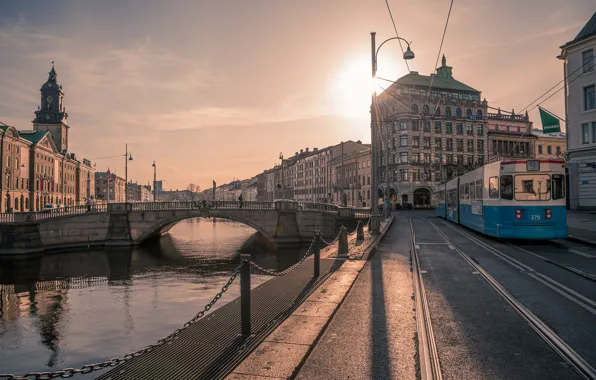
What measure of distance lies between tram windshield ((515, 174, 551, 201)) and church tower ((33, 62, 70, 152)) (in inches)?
4266

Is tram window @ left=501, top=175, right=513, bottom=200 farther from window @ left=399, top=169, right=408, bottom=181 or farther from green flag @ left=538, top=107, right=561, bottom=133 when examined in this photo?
window @ left=399, top=169, right=408, bottom=181

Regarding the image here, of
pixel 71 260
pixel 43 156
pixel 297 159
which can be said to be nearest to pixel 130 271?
pixel 71 260

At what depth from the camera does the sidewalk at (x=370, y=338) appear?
15.8 feet

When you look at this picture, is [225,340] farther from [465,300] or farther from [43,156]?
[43,156]

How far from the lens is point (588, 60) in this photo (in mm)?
36031

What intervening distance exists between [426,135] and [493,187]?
54413mm

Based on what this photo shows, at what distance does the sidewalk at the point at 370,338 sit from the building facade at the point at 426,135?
5826cm

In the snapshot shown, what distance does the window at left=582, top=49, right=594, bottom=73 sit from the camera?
117 feet

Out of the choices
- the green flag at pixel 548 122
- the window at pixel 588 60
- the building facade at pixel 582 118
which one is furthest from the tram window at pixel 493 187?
the window at pixel 588 60

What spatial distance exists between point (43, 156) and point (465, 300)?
300 ft

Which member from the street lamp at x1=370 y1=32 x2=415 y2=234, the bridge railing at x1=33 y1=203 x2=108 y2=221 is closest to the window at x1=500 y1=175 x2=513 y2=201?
the street lamp at x1=370 y1=32 x2=415 y2=234

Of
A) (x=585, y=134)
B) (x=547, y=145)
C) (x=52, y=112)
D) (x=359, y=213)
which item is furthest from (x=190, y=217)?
(x=52, y=112)

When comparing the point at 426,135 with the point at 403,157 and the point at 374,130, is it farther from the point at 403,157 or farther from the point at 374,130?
the point at 374,130

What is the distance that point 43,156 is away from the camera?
81.4 m
